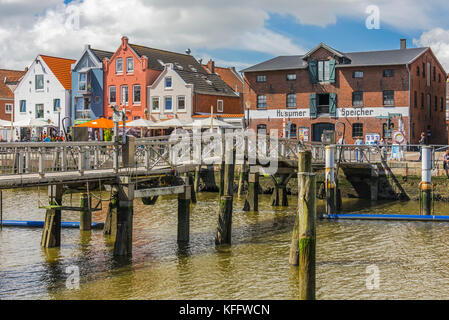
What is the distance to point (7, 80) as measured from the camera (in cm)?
7375

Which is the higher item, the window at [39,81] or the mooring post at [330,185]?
the window at [39,81]

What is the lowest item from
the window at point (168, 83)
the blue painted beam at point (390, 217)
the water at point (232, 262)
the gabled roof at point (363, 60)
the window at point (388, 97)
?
the water at point (232, 262)

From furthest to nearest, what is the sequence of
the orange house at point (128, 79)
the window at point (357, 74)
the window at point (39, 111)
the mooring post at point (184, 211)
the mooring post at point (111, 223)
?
the window at point (39, 111)
the orange house at point (128, 79)
the window at point (357, 74)
the mooring post at point (111, 223)
the mooring post at point (184, 211)

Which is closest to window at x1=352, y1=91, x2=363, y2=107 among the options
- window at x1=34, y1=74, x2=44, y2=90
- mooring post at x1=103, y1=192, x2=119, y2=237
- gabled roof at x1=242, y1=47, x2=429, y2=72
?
gabled roof at x1=242, y1=47, x2=429, y2=72

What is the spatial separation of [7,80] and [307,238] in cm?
6946

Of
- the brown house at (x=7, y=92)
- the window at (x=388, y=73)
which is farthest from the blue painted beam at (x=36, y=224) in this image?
the brown house at (x=7, y=92)

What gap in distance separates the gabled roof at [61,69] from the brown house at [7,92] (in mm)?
11541

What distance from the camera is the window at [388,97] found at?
4369 centimetres

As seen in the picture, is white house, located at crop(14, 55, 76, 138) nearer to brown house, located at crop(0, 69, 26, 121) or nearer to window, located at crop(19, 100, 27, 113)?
window, located at crop(19, 100, 27, 113)

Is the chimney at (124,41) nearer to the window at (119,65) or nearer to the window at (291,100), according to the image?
the window at (119,65)

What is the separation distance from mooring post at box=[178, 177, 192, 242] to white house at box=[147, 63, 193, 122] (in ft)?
108

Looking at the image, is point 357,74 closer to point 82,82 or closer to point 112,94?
point 112,94
